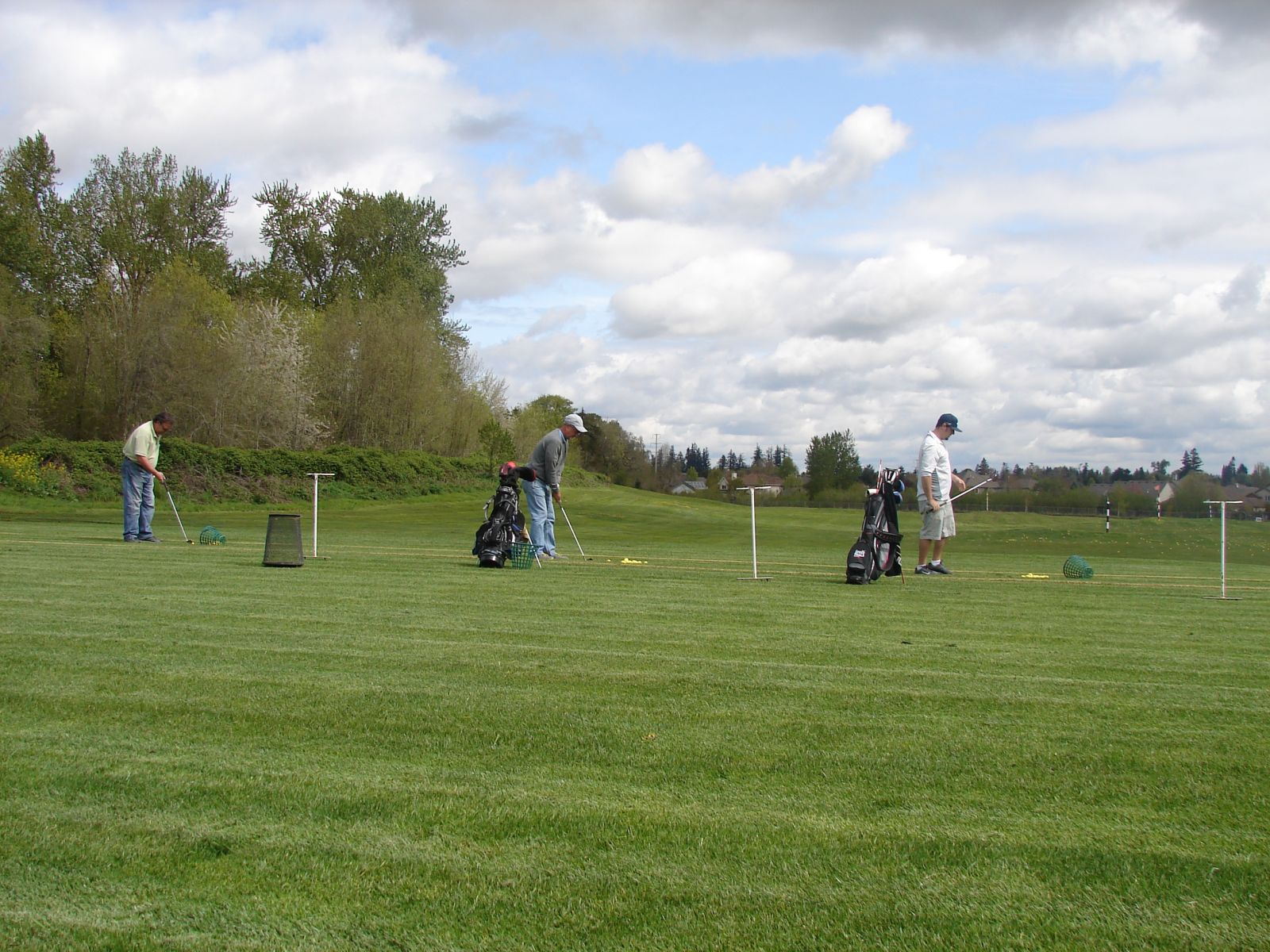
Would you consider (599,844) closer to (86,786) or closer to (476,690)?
(86,786)

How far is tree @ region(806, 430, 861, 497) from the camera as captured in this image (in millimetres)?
91250

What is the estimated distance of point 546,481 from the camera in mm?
15344

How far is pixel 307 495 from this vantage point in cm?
3897

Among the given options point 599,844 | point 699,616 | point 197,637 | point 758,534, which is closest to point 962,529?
point 758,534

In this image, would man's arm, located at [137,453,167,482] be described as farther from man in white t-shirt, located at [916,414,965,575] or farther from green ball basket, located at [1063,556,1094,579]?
green ball basket, located at [1063,556,1094,579]

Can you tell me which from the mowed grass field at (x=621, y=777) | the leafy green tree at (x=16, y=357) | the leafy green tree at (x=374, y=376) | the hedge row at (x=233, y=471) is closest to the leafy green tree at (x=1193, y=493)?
the hedge row at (x=233, y=471)

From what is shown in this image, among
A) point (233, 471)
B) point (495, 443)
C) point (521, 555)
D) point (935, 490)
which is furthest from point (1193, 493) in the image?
point (521, 555)

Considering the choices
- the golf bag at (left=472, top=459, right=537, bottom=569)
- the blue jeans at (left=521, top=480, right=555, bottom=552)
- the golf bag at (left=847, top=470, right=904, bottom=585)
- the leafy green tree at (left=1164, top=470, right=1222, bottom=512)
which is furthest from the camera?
the leafy green tree at (left=1164, top=470, right=1222, bottom=512)

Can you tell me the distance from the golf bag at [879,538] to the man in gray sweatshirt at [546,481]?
428 cm

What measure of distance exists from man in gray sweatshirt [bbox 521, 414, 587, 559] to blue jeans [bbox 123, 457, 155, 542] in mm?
5868

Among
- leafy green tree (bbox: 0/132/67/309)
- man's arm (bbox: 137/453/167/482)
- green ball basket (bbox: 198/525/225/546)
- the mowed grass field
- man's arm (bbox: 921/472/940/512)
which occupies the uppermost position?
leafy green tree (bbox: 0/132/67/309)

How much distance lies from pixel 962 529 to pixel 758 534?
9.93 metres

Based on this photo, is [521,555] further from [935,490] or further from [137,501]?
[137,501]

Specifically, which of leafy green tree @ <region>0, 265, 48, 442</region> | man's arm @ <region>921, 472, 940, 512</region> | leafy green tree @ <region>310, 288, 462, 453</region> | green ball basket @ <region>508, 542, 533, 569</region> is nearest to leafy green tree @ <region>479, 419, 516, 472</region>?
leafy green tree @ <region>310, 288, 462, 453</region>
